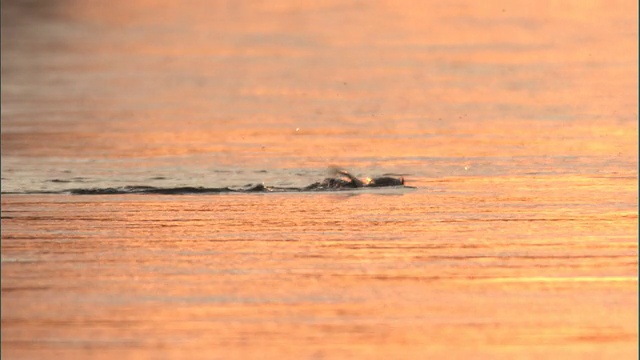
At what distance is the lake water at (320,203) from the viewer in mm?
5348

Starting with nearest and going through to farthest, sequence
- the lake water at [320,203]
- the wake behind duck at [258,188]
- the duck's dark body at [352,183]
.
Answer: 1. the lake water at [320,203]
2. the wake behind duck at [258,188]
3. the duck's dark body at [352,183]

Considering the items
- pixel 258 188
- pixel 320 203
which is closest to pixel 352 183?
pixel 258 188

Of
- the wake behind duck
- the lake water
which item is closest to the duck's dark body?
the wake behind duck

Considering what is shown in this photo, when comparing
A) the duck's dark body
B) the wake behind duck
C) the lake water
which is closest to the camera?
the lake water

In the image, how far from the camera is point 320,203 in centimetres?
805

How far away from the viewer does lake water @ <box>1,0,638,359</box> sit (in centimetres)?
535

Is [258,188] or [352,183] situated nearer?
[258,188]

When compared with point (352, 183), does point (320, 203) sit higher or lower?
lower

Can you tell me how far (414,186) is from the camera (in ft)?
28.0

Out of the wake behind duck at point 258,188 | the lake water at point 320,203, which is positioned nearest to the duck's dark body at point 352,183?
the wake behind duck at point 258,188

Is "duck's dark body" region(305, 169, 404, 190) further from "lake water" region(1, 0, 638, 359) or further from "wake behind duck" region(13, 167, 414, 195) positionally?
"lake water" region(1, 0, 638, 359)

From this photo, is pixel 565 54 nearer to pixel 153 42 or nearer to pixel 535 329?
pixel 153 42

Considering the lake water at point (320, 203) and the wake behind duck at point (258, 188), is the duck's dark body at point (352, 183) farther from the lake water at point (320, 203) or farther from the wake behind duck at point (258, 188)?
the lake water at point (320, 203)

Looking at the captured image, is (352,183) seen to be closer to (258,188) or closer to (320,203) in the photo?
(258,188)
